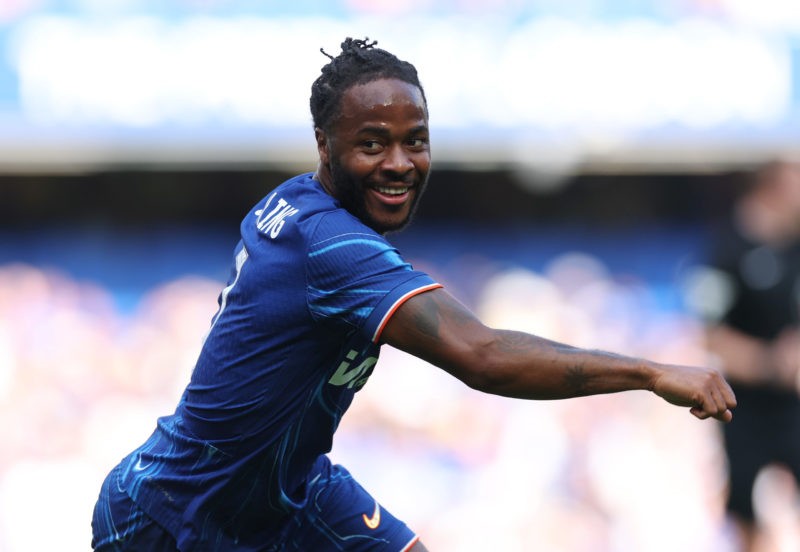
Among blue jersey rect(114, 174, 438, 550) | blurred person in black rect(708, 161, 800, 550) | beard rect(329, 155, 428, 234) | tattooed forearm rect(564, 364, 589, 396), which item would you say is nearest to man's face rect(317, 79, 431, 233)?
beard rect(329, 155, 428, 234)

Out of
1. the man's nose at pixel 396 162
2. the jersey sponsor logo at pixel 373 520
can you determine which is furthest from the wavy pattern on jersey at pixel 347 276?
the jersey sponsor logo at pixel 373 520

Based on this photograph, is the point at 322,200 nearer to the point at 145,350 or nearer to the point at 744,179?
the point at 145,350

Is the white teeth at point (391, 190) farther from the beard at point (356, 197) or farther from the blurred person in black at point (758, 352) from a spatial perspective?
the blurred person in black at point (758, 352)

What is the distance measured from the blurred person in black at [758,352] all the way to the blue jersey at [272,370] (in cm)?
401

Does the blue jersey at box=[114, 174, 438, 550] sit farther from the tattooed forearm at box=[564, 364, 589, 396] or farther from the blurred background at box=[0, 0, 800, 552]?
the blurred background at box=[0, 0, 800, 552]

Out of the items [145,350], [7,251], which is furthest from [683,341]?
[7,251]

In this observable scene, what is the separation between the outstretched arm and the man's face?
0.41m

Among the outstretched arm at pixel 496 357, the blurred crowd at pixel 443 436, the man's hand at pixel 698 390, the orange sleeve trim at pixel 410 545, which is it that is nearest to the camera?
the man's hand at pixel 698 390

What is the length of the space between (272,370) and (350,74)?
0.87m

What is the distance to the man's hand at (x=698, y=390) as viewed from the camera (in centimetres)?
336

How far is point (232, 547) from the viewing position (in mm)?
4012

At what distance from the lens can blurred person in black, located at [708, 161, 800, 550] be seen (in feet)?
24.6

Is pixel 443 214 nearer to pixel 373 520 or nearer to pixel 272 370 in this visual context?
pixel 373 520

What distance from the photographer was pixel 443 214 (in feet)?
39.2
